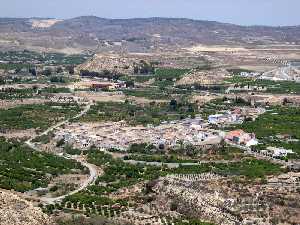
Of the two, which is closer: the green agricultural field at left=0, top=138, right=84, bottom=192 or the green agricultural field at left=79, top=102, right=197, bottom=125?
the green agricultural field at left=0, top=138, right=84, bottom=192

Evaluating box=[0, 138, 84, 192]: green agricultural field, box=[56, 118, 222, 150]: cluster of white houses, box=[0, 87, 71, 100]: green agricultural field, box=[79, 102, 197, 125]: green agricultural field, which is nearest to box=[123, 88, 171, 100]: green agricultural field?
box=[79, 102, 197, 125]: green agricultural field

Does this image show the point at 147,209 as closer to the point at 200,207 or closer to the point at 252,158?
the point at 200,207

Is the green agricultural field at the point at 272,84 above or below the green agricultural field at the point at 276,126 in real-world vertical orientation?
above

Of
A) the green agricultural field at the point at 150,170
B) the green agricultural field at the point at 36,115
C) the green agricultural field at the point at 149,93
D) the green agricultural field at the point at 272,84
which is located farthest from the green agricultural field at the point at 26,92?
the green agricultural field at the point at 150,170

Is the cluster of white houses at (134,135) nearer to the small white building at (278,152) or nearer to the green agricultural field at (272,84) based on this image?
the small white building at (278,152)

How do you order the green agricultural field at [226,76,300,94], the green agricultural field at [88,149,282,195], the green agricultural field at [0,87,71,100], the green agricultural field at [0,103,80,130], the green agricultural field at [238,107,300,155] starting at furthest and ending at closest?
the green agricultural field at [226,76,300,94] < the green agricultural field at [0,87,71,100] < the green agricultural field at [0,103,80,130] < the green agricultural field at [238,107,300,155] < the green agricultural field at [88,149,282,195]

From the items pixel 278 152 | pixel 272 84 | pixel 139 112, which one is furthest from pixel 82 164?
pixel 272 84

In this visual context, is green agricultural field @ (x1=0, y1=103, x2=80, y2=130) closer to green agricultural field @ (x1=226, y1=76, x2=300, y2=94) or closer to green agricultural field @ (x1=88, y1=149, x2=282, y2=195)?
green agricultural field @ (x1=88, y1=149, x2=282, y2=195)

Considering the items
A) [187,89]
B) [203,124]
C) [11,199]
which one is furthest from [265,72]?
[11,199]
